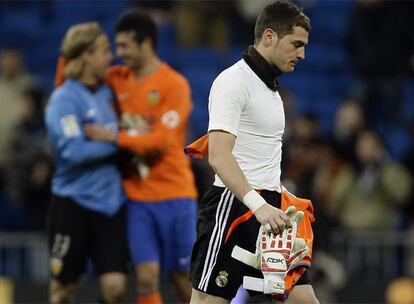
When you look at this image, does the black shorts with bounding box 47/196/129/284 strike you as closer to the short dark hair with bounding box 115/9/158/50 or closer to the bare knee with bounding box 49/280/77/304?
the bare knee with bounding box 49/280/77/304

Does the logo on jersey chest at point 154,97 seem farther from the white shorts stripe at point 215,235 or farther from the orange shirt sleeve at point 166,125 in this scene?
the white shorts stripe at point 215,235

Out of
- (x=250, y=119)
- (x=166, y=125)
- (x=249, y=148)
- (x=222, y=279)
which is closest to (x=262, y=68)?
(x=250, y=119)

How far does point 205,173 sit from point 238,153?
5.19m

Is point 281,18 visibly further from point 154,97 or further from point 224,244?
point 154,97

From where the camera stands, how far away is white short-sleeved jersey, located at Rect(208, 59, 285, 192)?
232 inches

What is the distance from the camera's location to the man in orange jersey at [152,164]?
7914 millimetres

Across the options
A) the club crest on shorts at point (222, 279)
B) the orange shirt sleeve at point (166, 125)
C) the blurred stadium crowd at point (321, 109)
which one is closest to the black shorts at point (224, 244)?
the club crest on shorts at point (222, 279)

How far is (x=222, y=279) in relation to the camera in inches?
238

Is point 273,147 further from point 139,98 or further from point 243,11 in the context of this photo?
point 243,11

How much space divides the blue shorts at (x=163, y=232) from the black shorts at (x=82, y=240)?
8 centimetres

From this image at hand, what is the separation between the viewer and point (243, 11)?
13.8 meters

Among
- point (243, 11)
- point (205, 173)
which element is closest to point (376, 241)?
point (205, 173)

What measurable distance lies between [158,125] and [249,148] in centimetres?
185

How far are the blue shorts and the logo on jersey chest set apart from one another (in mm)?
689
